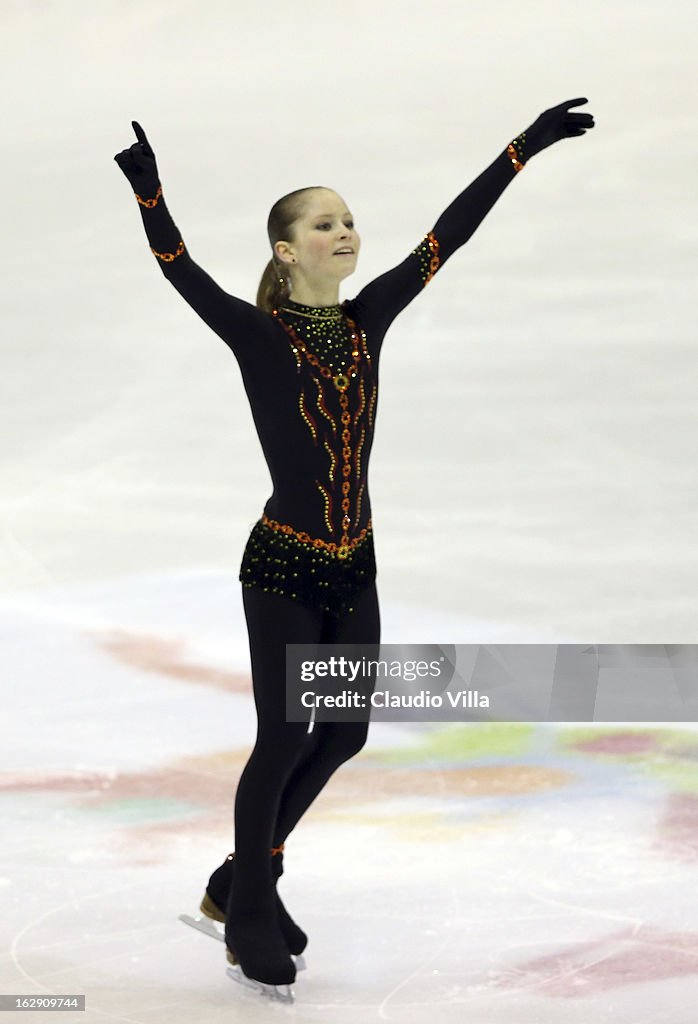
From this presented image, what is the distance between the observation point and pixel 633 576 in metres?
6.68

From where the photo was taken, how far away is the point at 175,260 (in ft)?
12.8

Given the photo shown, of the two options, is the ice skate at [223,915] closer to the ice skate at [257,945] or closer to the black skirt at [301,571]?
the ice skate at [257,945]

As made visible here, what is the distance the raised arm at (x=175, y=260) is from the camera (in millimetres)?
3766

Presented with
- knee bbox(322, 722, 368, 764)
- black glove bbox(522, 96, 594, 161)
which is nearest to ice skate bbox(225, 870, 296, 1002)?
knee bbox(322, 722, 368, 764)

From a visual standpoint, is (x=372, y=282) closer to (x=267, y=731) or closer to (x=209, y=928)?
(x=267, y=731)

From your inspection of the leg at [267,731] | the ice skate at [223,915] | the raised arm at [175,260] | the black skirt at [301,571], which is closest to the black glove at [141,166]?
the raised arm at [175,260]

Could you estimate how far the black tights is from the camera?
160 inches

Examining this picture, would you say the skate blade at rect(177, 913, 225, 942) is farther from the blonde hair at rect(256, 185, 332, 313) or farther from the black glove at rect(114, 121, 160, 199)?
the black glove at rect(114, 121, 160, 199)

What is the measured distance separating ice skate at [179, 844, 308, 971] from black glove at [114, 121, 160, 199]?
1621 mm

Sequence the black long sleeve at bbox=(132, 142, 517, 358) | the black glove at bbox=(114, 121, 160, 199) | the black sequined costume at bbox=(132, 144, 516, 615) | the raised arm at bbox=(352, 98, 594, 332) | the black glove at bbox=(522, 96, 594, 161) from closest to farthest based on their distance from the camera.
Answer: the black glove at bbox=(114, 121, 160, 199) < the black long sleeve at bbox=(132, 142, 517, 358) < the black sequined costume at bbox=(132, 144, 516, 615) < the raised arm at bbox=(352, 98, 594, 332) < the black glove at bbox=(522, 96, 594, 161)

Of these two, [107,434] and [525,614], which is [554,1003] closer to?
[525,614]

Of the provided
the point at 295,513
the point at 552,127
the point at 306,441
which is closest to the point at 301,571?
the point at 295,513

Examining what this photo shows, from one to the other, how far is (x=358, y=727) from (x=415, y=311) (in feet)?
12.7

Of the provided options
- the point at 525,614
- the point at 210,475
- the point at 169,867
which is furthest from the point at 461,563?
the point at 169,867
